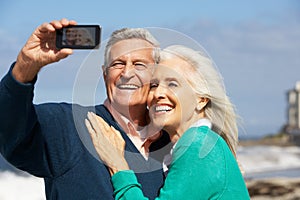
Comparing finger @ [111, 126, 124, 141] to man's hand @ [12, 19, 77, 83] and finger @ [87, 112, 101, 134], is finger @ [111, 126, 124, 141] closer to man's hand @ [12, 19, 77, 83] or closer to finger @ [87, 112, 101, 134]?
finger @ [87, 112, 101, 134]

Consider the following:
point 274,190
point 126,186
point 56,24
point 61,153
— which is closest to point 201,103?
point 126,186

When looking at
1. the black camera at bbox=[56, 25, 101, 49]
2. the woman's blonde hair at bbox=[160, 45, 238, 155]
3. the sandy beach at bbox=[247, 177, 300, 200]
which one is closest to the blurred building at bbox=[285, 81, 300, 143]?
→ the sandy beach at bbox=[247, 177, 300, 200]

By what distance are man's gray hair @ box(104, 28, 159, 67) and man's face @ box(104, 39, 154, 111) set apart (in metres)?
0.01

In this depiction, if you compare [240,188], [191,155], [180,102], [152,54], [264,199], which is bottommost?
[264,199]

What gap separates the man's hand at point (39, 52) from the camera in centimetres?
187

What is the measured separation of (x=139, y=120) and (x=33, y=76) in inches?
20.0

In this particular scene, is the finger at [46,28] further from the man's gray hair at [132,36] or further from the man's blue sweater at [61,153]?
the man's gray hair at [132,36]

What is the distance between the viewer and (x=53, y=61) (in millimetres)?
1881

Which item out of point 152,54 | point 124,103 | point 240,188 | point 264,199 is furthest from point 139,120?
point 264,199

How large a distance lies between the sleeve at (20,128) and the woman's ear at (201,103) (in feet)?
1.70

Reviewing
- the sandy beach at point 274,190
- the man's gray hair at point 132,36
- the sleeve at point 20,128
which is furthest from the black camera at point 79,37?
the sandy beach at point 274,190

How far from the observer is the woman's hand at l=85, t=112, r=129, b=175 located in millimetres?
2121

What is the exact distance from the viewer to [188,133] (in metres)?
2.11

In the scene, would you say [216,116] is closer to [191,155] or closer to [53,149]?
[191,155]
